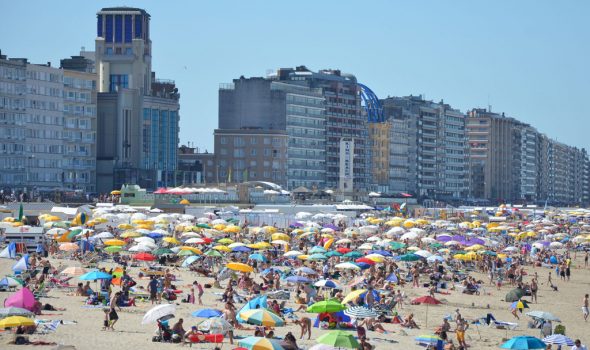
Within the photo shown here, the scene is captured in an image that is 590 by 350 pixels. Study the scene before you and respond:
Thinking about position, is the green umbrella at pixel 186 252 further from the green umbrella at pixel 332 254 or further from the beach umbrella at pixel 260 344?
the beach umbrella at pixel 260 344

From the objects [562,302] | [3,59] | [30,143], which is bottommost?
[562,302]

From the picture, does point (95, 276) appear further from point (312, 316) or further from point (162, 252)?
point (162, 252)

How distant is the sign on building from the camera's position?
120 metres

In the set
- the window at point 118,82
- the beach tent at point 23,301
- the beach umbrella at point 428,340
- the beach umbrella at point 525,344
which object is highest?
the window at point 118,82

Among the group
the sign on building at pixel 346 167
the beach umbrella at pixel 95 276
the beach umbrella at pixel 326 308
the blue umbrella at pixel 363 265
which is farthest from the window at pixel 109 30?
the beach umbrella at pixel 326 308

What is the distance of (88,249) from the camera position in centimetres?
4609

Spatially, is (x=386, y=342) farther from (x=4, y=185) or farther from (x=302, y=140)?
(x=302, y=140)

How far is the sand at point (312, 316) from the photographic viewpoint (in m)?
26.5

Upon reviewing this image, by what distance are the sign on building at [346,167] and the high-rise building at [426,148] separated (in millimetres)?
25374

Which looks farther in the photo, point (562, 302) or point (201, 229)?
point (201, 229)

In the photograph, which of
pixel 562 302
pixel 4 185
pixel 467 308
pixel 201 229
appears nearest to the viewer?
pixel 467 308

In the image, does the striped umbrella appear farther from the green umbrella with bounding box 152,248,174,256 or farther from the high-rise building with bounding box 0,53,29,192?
the high-rise building with bounding box 0,53,29,192

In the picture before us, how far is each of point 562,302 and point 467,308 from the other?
6.53 m

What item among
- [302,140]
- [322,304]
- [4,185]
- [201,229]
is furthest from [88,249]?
[302,140]
